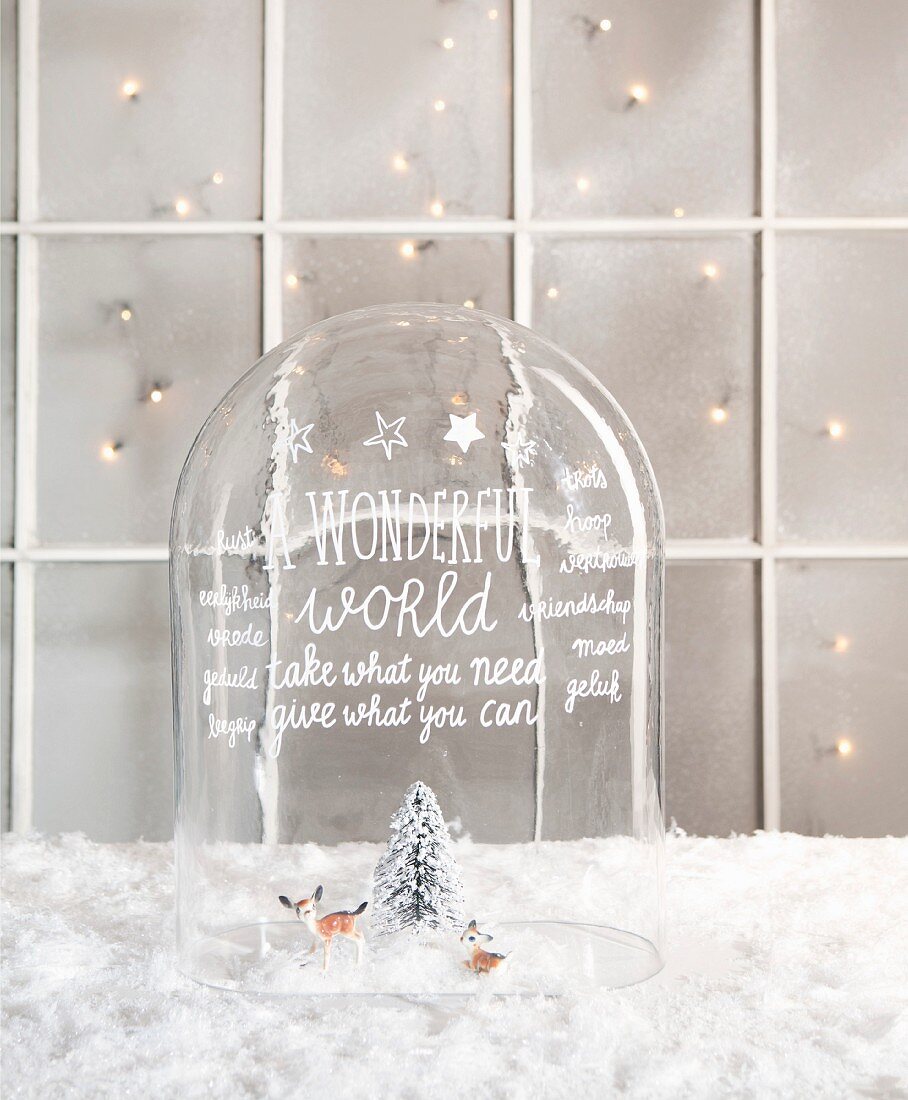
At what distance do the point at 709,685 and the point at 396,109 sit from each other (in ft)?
2.83

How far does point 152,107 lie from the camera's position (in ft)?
4.56

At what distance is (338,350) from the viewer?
810mm

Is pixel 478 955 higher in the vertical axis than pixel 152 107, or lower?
lower

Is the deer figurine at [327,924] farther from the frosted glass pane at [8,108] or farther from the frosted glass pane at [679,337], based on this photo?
the frosted glass pane at [8,108]

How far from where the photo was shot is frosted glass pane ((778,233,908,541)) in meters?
1.38

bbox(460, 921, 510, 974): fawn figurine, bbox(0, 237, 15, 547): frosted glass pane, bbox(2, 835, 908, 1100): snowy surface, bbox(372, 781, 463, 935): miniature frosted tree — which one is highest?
bbox(0, 237, 15, 547): frosted glass pane

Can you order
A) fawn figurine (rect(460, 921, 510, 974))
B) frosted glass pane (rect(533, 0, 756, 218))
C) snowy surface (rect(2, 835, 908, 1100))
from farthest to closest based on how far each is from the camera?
1. frosted glass pane (rect(533, 0, 756, 218))
2. fawn figurine (rect(460, 921, 510, 974))
3. snowy surface (rect(2, 835, 908, 1100))

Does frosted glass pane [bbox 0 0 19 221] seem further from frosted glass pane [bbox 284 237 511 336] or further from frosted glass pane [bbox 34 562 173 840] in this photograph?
frosted glass pane [bbox 34 562 173 840]

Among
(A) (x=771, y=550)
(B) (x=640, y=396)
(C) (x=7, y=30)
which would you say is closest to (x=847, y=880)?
(A) (x=771, y=550)

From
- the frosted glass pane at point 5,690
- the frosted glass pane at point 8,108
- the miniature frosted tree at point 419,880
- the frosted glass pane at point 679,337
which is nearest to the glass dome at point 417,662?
the miniature frosted tree at point 419,880

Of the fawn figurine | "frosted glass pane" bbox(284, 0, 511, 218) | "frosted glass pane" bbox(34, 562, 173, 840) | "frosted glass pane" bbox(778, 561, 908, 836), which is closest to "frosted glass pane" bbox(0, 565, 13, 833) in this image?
"frosted glass pane" bbox(34, 562, 173, 840)

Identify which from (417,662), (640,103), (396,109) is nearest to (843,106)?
(640,103)

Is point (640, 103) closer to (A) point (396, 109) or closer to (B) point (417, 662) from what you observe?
(A) point (396, 109)

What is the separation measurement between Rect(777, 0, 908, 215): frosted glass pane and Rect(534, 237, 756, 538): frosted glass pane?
0.13 metres
